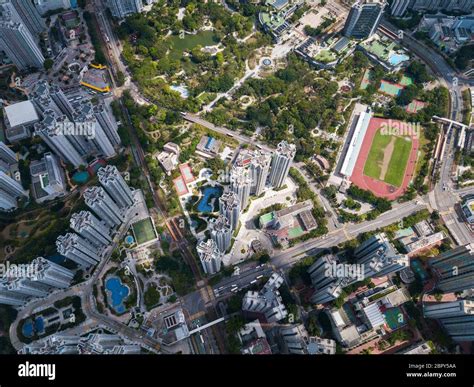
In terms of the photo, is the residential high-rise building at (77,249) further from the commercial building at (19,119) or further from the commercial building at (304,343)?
the commercial building at (304,343)

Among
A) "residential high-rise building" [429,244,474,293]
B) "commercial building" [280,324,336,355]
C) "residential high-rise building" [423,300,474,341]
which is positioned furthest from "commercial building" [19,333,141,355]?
"residential high-rise building" [429,244,474,293]

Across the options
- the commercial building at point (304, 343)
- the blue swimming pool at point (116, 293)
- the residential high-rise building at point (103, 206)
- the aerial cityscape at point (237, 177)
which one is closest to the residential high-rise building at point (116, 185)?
the aerial cityscape at point (237, 177)

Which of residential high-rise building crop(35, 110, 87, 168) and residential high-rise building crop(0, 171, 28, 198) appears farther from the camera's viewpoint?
residential high-rise building crop(0, 171, 28, 198)

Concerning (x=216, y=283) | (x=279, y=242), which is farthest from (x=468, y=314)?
(x=216, y=283)

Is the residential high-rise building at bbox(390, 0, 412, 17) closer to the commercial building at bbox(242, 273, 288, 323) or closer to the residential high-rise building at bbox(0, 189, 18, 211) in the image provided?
the commercial building at bbox(242, 273, 288, 323)

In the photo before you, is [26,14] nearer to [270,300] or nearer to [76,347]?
[76,347]
